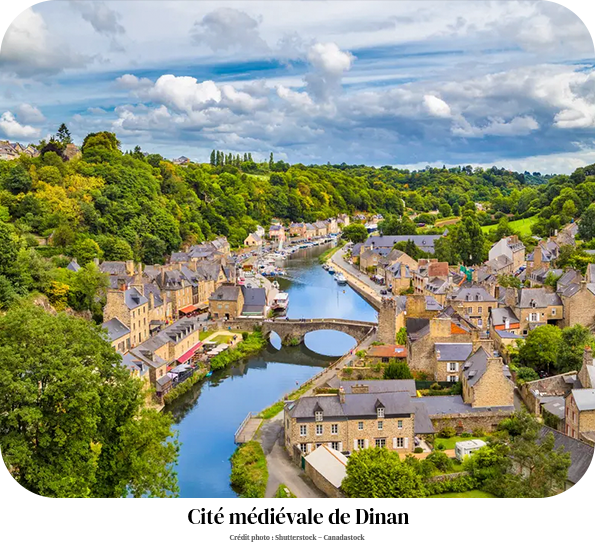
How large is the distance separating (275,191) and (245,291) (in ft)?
163

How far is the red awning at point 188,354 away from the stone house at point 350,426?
30.1 feet

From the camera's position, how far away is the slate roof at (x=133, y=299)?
81.6ft

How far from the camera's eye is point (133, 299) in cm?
2555

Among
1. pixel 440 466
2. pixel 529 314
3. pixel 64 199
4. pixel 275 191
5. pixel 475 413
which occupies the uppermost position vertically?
pixel 275 191

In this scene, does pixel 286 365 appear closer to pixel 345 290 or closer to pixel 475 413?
pixel 475 413

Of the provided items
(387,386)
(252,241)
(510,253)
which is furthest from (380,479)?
(252,241)

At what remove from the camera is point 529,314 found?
25906 millimetres

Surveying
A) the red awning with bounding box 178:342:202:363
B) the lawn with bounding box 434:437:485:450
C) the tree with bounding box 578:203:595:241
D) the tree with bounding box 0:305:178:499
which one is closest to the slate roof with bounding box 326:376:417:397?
the lawn with bounding box 434:437:485:450

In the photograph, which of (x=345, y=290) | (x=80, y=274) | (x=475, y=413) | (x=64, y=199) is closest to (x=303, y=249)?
(x=345, y=290)

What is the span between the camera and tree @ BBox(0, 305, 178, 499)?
9102mm

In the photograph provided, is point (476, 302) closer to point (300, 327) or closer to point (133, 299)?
point (300, 327)

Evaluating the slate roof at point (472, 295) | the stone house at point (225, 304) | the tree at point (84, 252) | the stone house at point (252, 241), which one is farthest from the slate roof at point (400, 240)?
the tree at point (84, 252)

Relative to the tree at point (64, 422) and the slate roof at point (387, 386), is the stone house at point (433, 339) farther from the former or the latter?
the tree at point (64, 422)
